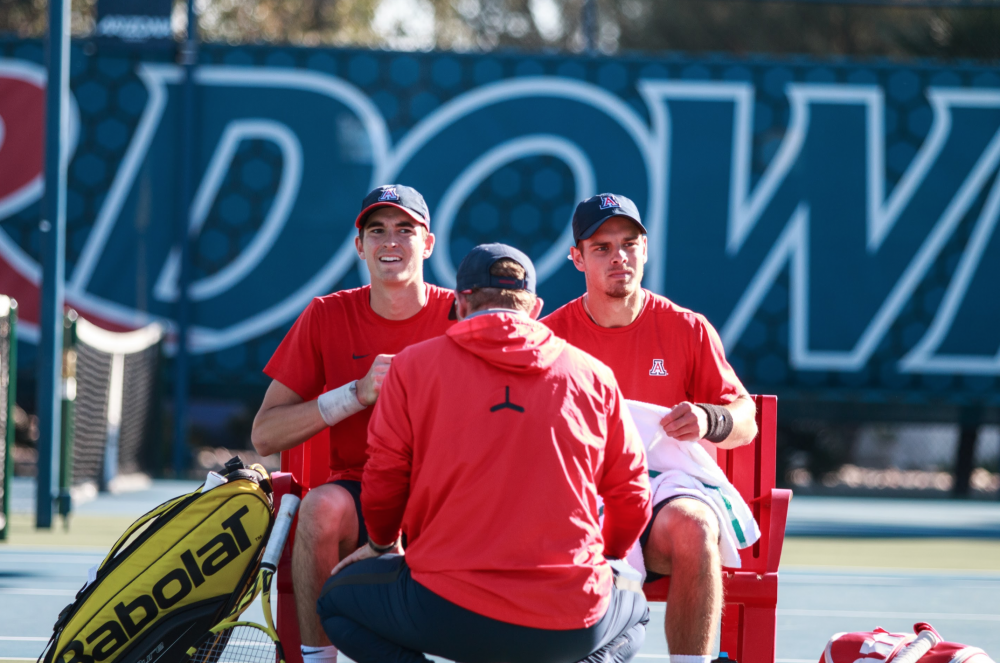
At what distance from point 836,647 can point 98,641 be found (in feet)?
6.74

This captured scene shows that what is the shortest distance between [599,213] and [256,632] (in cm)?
161

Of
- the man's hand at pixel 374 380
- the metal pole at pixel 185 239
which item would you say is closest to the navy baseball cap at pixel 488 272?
the man's hand at pixel 374 380

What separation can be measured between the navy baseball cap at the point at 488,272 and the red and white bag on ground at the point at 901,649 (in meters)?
1.45

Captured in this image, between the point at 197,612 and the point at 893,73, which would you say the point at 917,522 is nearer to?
the point at 893,73

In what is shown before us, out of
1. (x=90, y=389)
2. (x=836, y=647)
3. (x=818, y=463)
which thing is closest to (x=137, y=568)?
(x=836, y=647)

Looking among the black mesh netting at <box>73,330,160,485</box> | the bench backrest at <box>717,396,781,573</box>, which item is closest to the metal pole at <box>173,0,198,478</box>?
the black mesh netting at <box>73,330,160,485</box>

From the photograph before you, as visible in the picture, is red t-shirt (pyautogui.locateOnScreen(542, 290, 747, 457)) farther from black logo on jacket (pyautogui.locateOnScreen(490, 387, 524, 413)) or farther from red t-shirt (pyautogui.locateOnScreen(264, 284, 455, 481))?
black logo on jacket (pyautogui.locateOnScreen(490, 387, 524, 413))

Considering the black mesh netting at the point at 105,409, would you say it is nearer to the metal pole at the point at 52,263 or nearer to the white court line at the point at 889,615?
the metal pole at the point at 52,263

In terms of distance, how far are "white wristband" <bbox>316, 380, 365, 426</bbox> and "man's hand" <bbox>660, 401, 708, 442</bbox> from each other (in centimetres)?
89

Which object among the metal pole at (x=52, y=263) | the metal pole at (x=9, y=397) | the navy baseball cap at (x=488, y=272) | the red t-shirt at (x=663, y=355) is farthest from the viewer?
the metal pole at (x=52, y=263)

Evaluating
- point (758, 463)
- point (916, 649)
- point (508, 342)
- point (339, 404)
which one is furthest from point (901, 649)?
point (339, 404)

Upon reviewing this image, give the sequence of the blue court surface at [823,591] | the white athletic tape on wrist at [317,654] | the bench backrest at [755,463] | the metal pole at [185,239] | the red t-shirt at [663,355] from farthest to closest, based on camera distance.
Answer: the metal pole at [185,239], the blue court surface at [823,591], the red t-shirt at [663,355], the bench backrest at [755,463], the white athletic tape on wrist at [317,654]

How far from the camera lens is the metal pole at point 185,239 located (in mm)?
9758

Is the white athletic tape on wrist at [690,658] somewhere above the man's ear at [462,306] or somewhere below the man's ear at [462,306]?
below
